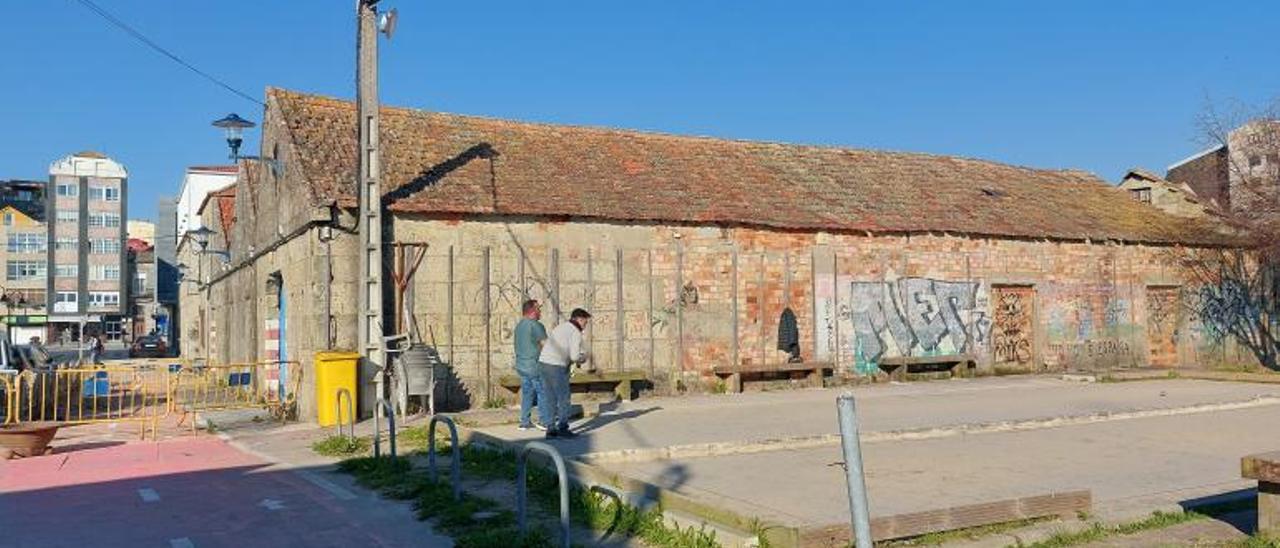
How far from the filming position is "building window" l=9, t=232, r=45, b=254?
308 ft

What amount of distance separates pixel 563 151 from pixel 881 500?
13610mm

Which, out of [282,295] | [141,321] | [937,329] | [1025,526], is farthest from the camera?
[141,321]

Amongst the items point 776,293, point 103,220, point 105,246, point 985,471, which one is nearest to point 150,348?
point 103,220

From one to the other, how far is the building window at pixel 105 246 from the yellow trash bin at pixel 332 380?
3639 inches

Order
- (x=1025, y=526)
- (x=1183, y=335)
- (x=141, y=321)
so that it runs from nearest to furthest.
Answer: (x=1025, y=526) → (x=1183, y=335) → (x=141, y=321)

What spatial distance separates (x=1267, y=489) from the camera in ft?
20.8

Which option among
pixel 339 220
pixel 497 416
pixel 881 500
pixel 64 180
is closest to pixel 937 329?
pixel 497 416

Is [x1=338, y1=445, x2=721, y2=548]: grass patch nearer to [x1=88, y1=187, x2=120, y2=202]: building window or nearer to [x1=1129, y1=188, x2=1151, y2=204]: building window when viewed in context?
[x1=1129, y1=188, x2=1151, y2=204]: building window

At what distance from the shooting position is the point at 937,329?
21.4 meters

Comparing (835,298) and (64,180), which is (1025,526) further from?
(64,180)

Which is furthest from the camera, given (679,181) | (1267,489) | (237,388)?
(237,388)

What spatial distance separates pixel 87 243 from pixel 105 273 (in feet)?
14.2

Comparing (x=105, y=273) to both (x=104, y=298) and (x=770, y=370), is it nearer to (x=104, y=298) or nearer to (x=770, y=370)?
(x=104, y=298)

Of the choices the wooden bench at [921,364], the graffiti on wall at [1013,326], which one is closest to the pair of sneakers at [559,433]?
the wooden bench at [921,364]
